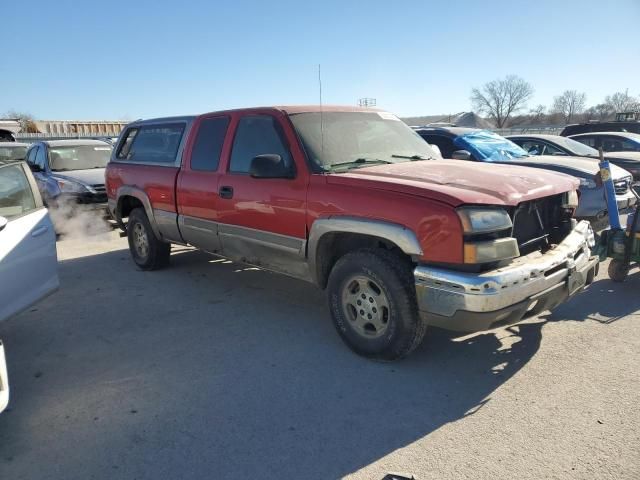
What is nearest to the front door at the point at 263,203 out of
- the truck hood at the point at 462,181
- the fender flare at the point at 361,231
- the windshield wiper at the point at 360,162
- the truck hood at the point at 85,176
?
the fender flare at the point at 361,231

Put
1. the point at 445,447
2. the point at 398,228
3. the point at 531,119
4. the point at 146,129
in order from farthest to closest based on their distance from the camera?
1. the point at 531,119
2. the point at 146,129
3. the point at 398,228
4. the point at 445,447

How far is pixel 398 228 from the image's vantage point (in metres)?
3.26

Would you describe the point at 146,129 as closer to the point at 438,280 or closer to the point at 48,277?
the point at 48,277

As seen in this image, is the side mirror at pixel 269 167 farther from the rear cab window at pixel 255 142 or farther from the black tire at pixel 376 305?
the black tire at pixel 376 305

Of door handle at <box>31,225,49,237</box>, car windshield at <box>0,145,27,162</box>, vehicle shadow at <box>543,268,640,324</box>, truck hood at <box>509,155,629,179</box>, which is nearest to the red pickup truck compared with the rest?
vehicle shadow at <box>543,268,640,324</box>

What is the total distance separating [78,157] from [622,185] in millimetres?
10220

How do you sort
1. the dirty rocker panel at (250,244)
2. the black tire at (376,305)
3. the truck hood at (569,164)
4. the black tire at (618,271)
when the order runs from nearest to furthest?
1. the black tire at (376,305)
2. the dirty rocker panel at (250,244)
3. the black tire at (618,271)
4. the truck hood at (569,164)

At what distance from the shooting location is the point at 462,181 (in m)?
3.46

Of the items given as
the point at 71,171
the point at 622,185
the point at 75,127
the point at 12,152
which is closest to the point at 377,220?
the point at 622,185

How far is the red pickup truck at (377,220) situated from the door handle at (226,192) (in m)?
0.01

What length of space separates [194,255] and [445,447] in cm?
537

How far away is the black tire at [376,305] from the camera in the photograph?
11.1 ft

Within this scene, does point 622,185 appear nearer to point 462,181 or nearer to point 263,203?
point 462,181

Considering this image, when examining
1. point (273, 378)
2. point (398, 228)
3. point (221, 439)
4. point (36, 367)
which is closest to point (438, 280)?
point (398, 228)
